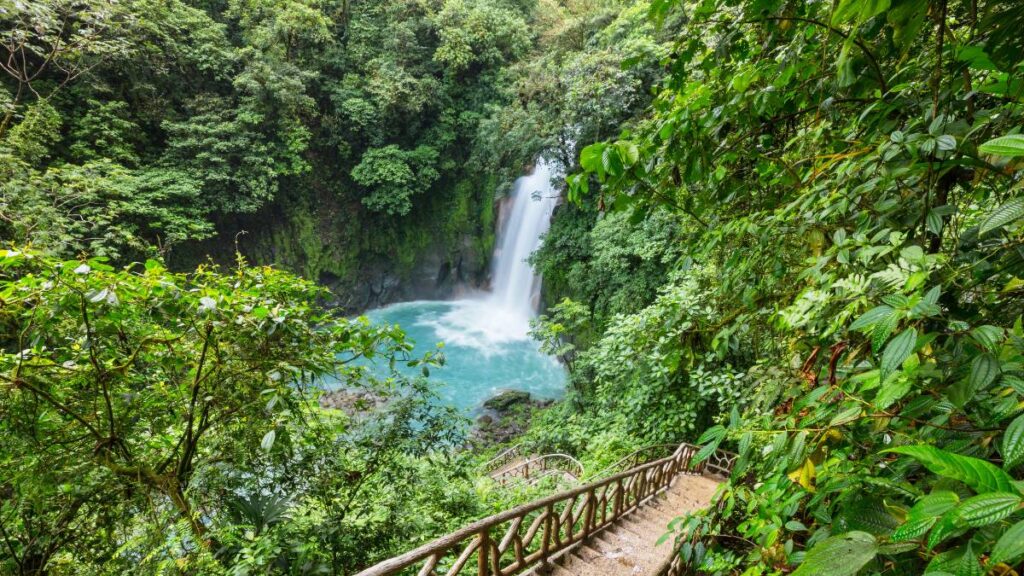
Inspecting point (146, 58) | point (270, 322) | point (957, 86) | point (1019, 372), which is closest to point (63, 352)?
→ point (270, 322)

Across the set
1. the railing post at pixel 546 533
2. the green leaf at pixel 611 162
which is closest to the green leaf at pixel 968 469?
the green leaf at pixel 611 162

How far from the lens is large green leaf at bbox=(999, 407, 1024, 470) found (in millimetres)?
629

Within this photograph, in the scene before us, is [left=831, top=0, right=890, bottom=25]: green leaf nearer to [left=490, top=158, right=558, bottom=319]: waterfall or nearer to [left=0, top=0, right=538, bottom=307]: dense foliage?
[left=0, top=0, right=538, bottom=307]: dense foliage

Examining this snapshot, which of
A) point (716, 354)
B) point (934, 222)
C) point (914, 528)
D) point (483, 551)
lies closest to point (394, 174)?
point (483, 551)

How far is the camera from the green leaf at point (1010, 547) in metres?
0.50

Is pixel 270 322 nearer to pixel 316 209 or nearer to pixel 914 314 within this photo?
pixel 914 314

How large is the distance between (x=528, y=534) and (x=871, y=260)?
2.87 m

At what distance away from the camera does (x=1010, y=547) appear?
0.51 meters

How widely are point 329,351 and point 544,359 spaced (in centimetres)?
1262

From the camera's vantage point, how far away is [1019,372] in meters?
0.79

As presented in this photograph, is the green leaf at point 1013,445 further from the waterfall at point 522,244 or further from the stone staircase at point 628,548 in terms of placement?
the waterfall at point 522,244

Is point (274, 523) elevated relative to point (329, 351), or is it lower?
lower

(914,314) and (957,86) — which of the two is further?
(957,86)

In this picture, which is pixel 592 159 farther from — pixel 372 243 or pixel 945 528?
pixel 372 243
